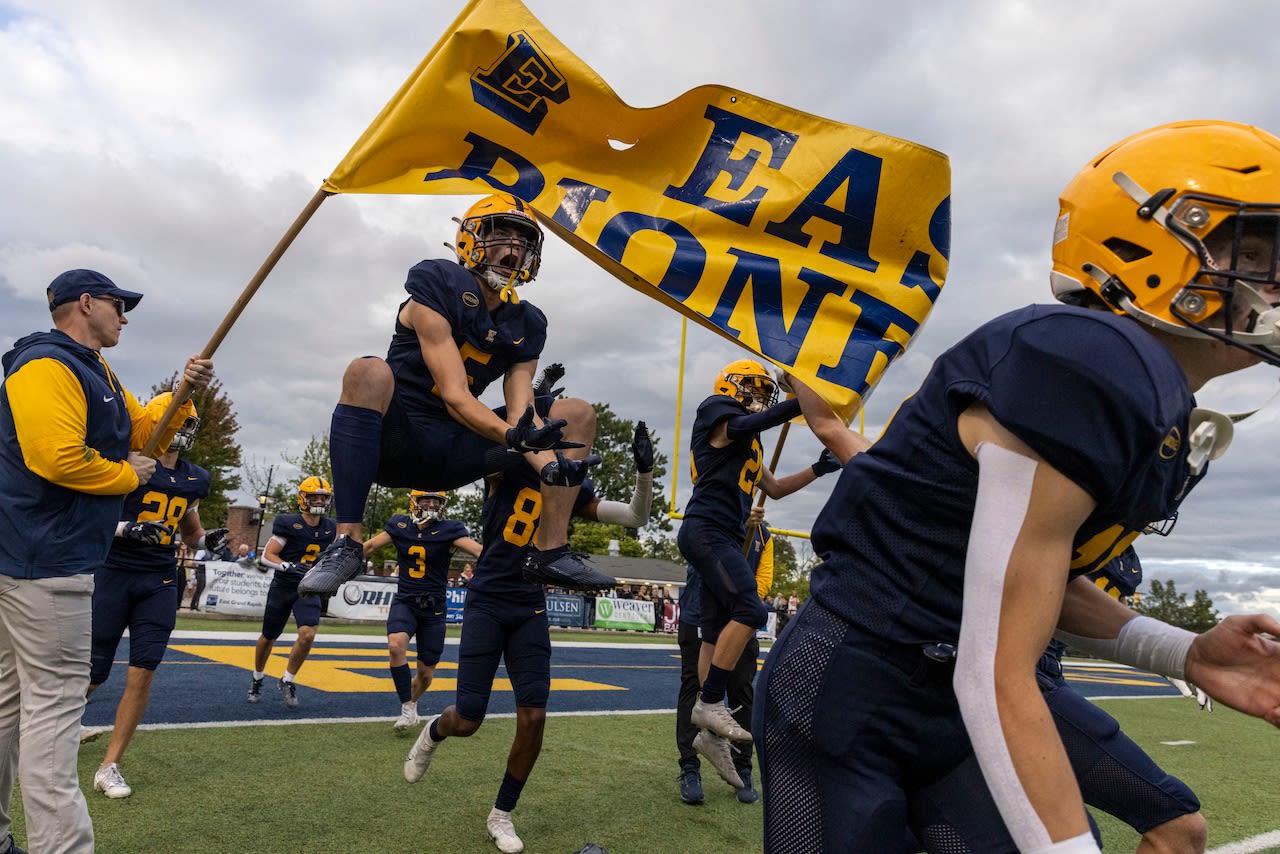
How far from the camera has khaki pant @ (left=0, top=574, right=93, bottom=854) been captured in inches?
Result: 134

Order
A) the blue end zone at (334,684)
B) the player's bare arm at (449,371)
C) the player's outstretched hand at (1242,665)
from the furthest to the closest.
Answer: the blue end zone at (334,684), the player's bare arm at (449,371), the player's outstretched hand at (1242,665)

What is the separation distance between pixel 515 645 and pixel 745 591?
165cm

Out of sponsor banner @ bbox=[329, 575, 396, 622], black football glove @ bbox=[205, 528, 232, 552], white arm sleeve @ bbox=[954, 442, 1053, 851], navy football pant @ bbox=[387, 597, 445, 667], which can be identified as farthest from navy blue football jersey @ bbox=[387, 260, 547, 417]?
sponsor banner @ bbox=[329, 575, 396, 622]

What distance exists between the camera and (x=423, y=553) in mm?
8875

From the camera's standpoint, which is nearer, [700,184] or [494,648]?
[700,184]

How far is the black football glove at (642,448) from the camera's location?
4.43 metres

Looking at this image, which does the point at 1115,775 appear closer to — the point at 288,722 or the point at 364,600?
the point at 288,722

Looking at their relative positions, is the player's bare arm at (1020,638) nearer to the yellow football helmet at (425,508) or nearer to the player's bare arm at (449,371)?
the player's bare arm at (449,371)

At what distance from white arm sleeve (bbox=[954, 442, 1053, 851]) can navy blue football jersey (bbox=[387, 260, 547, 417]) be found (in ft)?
9.25

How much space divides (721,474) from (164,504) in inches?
165

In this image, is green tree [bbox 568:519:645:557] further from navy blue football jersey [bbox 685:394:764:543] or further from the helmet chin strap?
the helmet chin strap

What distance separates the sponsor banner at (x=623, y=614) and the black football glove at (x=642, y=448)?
70.3 feet

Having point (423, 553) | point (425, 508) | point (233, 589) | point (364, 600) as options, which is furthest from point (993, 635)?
point (364, 600)

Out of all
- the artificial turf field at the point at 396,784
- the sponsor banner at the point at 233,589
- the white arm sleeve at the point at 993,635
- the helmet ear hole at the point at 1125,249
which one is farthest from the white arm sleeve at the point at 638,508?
the sponsor banner at the point at 233,589
